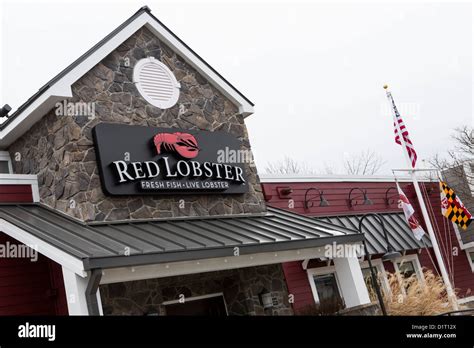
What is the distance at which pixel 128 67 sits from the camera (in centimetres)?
1111

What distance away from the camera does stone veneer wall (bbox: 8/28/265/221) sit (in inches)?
384

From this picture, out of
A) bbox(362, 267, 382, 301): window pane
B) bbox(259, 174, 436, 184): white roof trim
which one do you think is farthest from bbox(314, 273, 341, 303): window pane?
bbox(259, 174, 436, 184): white roof trim

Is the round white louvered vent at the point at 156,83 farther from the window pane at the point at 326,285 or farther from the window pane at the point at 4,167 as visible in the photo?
the window pane at the point at 326,285

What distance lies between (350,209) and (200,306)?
7.00m

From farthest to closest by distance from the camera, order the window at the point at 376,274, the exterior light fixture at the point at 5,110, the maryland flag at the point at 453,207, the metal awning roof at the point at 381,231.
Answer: the maryland flag at the point at 453,207
the metal awning roof at the point at 381,231
the window at the point at 376,274
the exterior light fixture at the point at 5,110

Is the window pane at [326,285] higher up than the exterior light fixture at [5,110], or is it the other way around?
the exterior light fixture at [5,110]

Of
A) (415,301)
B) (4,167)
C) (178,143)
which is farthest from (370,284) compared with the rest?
(4,167)

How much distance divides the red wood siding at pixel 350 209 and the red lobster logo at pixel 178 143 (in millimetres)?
3298

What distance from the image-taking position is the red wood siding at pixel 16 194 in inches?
386

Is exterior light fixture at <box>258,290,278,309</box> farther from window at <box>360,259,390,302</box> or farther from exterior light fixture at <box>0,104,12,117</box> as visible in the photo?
exterior light fixture at <box>0,104,12,117</box>

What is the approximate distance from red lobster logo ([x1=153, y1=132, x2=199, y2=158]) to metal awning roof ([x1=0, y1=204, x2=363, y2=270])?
140 cm

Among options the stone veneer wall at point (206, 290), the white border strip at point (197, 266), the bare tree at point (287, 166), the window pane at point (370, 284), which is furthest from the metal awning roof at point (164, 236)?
the bare tree at point (287, 166)

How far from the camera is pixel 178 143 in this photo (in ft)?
36.3

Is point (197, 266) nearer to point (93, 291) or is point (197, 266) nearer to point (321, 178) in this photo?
point (93, 291)
